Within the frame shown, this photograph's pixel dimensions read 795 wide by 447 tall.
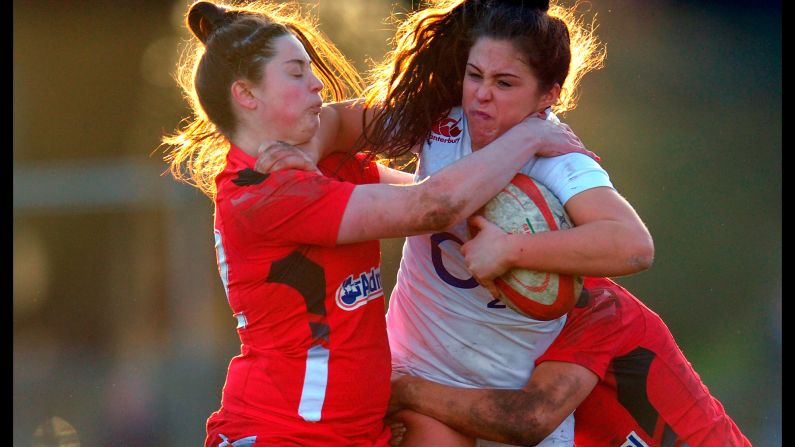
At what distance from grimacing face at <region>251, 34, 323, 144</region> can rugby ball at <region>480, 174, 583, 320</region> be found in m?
0.61

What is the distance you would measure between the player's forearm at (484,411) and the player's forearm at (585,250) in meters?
0.57

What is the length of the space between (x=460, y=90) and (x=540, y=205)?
610 mm

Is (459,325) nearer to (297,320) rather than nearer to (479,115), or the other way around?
(297,320)

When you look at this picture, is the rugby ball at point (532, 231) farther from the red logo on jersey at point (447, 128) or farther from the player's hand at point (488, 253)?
the red logo on jersey at point (447, 128)

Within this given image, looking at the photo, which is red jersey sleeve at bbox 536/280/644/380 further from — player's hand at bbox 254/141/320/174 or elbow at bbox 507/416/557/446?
player's hand at bbox 254/141/320/174

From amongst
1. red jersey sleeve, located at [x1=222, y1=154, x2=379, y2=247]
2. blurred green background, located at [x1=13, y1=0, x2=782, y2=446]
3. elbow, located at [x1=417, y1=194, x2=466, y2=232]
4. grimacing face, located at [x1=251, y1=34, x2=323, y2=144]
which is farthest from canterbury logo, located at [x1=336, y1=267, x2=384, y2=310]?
blurred green background, located at [x1=13, y1=0, x2=782, y2=446]

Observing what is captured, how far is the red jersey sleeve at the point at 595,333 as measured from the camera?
334 cm

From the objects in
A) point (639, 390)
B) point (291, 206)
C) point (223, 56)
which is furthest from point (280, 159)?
point (639, 390)

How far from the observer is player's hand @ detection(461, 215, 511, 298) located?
2816 mm

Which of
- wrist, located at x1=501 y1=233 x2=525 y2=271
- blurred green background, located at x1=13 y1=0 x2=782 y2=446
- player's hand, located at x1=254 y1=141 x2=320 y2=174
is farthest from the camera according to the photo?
blurred green background, located at x1=13 y1=0 x2=782 y2=446

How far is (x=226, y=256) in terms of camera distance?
122 inches

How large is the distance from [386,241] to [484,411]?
4.54m

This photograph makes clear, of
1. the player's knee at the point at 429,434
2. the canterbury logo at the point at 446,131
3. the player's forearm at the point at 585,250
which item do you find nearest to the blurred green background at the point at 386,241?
the player's knee at the point at 429,434

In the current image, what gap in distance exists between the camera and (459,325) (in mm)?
3312
